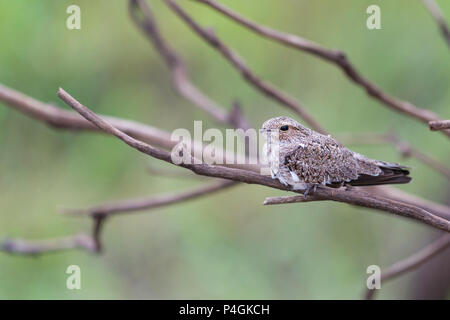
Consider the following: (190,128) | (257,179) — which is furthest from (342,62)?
(190,128)

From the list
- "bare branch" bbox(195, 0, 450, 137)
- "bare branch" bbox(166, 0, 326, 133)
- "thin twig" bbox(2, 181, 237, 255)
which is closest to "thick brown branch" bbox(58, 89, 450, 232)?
"bare branch" bbox(195, 0, 450, 137)

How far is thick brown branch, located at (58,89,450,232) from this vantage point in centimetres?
83

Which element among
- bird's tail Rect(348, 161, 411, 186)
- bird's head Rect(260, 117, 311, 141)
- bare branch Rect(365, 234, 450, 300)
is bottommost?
bare branch Rect(365, 234, 450, 300)

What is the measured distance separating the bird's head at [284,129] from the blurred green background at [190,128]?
1.29 meters

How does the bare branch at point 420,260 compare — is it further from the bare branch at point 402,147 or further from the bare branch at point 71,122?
the bare branch at point 71,122

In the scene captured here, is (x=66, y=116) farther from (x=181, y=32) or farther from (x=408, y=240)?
(x=408, y=240)

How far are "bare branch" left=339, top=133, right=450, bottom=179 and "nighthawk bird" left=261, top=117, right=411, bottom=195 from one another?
0.82m

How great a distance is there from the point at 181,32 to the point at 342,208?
1172 mm

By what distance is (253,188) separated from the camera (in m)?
2.77

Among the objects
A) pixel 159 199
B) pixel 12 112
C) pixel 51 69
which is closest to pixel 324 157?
pixel 159 199

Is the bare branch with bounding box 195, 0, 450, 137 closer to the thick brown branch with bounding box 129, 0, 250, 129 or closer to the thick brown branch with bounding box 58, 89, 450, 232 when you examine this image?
the thick brown branch with bounding box 129, 0, 250, 129

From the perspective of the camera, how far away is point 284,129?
1.00 metres

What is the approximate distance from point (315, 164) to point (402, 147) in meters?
0.86

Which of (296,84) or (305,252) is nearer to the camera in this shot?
(296,84)
